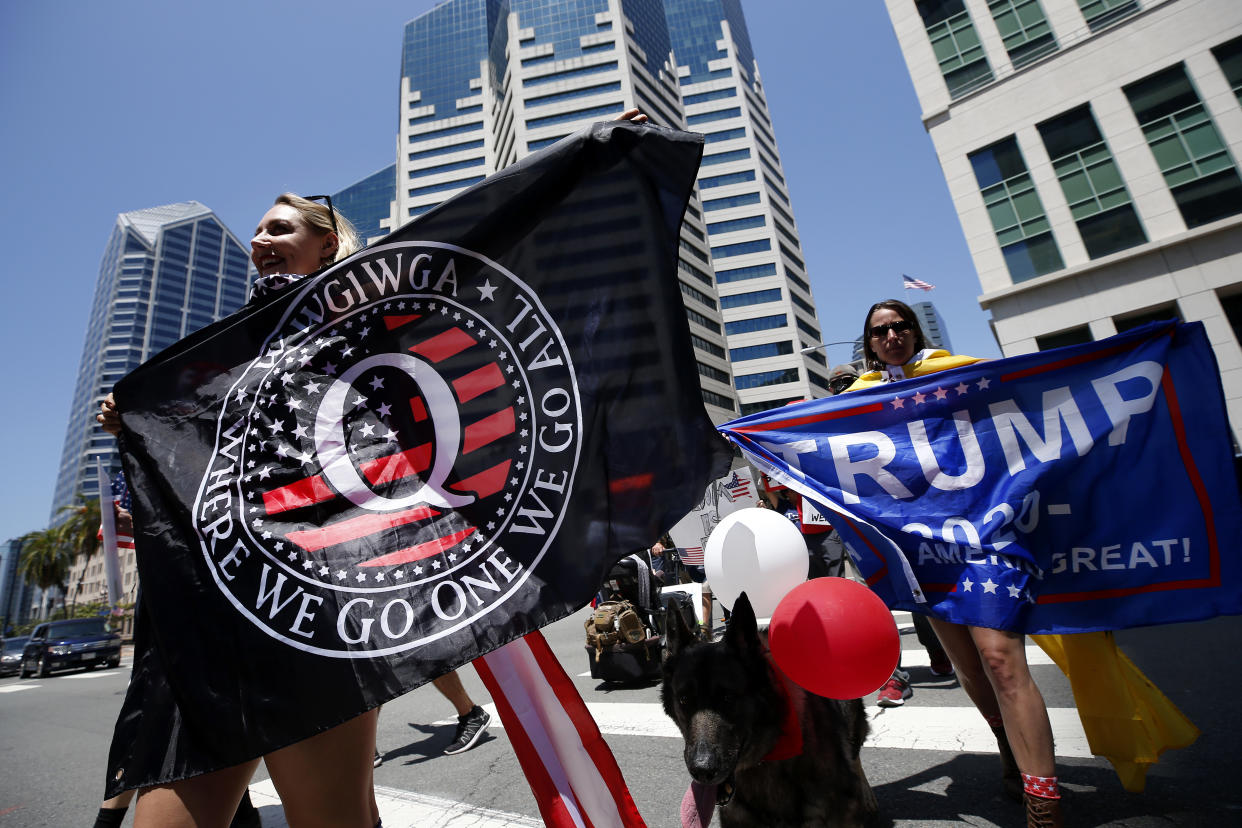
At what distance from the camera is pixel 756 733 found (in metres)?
2.22

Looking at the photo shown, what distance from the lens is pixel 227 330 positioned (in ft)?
6.19

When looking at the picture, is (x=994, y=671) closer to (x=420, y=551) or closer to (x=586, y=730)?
(x=586, y=730)

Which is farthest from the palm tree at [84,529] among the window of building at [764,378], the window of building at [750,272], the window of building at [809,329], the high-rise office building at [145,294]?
the high-rise office building at [145,294]

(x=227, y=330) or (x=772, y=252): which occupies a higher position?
(x=772, y=252)

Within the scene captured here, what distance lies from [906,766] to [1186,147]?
2062 centimetres

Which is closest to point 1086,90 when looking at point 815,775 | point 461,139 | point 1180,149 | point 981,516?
point 1180,149

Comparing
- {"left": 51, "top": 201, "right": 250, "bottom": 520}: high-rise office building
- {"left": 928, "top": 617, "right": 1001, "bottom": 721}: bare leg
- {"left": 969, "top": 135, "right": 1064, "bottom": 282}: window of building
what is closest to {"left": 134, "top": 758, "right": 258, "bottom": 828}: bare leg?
{"left": 928, "top": 617, "right": 1001, "bottom": 721}: bare leg

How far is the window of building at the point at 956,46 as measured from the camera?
1922 cm

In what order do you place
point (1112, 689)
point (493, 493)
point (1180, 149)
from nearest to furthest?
point (493, 493) → point (1112, 689) → point (1180, 149)

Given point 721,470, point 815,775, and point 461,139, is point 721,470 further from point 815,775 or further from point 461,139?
point 461,139

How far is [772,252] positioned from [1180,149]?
7125cm

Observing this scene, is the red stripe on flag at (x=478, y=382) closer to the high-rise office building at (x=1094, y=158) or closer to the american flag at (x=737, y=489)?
the american flag at (x=737, y=489)

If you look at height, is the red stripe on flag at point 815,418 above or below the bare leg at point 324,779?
above

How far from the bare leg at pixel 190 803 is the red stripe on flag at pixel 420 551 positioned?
0.58m
